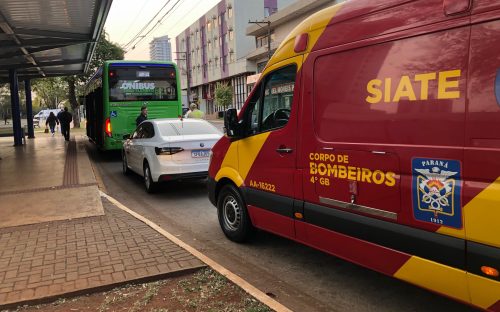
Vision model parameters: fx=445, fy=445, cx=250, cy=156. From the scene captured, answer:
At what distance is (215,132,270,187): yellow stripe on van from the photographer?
16.2 feet

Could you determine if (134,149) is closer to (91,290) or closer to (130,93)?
(130,93)

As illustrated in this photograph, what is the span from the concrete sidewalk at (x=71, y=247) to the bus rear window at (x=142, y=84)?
18.4ft

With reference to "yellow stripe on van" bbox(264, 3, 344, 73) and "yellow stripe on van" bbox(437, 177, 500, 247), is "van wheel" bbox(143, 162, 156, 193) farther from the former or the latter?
"yellow stripe on van" bbox(437, 177, 500, 247)

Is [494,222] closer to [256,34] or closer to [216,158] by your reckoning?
[216,158]

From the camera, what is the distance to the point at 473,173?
2.77 metres

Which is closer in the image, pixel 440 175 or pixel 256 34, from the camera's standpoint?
pixel 440 175

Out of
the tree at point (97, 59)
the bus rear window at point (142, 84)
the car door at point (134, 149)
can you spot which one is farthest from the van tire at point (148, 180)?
the tree at point (97, 59)

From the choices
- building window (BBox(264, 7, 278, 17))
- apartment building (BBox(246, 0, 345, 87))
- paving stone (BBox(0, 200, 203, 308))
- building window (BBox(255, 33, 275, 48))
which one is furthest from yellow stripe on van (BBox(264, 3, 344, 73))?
building window (BBox(264, 7, 278, 17))

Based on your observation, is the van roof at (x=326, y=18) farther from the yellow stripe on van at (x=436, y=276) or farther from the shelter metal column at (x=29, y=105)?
the shelter metal column at (x=29, y=105)

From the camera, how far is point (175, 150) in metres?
8.24

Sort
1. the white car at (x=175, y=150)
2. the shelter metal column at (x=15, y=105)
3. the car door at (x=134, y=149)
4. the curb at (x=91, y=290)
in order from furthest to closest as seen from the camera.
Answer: the shelter metal column at (x=15, y=105), the car door at (x=134, y=149), the white car at (x=175, y=150), the curb at (x=91, y=290)

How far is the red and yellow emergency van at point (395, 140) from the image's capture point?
9.04 feet

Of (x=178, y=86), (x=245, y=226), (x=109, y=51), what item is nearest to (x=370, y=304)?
(x=245, y=226)

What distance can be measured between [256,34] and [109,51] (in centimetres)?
2260
